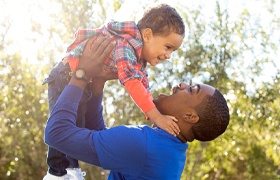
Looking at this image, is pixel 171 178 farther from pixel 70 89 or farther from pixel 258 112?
pixel 258 112

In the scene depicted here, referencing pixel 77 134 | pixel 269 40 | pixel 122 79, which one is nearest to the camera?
pixel 77 134

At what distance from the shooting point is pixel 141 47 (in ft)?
9.66

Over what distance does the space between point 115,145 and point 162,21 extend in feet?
3.16

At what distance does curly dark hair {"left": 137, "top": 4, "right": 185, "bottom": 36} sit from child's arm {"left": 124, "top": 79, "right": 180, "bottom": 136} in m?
0.40

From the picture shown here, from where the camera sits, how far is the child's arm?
8.07 ft

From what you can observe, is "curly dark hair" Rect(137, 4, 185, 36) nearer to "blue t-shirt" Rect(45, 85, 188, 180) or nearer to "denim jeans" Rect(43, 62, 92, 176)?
"denim jeans" Rect(43, 62, 92, 176)

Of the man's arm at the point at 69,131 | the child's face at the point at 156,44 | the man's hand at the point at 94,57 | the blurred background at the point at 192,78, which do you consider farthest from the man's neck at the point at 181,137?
the blurred background at the point at 192,78

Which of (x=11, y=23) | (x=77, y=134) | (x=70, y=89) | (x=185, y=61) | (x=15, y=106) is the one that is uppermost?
(x=70, y=89)

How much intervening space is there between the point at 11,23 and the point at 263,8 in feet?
19.7

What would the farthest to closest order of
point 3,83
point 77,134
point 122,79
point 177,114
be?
point 3,83 → point 122,79 → point 177,114 → point 77,134

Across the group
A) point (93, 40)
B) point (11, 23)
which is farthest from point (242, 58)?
point (93, 40)

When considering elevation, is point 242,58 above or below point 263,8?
below

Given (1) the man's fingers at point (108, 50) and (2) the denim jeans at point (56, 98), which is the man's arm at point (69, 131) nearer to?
(1) the man's fingers at point (108, 50)

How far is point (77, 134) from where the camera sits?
2.34 meters
